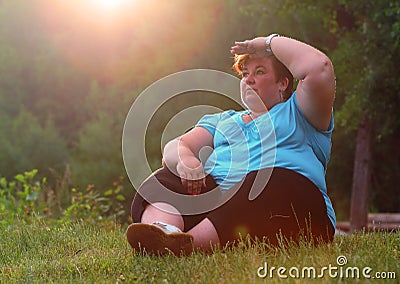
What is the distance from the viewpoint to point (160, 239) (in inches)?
122

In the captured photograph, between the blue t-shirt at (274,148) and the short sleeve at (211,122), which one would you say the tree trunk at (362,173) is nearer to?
the short sleeve at (211,122)

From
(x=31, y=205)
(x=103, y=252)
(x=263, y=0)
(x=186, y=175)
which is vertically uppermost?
(x=263, y=0)

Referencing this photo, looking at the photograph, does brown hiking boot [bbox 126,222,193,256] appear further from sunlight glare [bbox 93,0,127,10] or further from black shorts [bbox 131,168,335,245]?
sunlight glare [bbox 93,0,127,10]

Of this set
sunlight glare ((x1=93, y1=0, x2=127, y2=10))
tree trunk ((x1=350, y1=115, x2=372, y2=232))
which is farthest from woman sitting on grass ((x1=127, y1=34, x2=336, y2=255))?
sunlight glare ((x1=93, y1=0, x2=127, y2=10))

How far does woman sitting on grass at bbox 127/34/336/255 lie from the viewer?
313cm

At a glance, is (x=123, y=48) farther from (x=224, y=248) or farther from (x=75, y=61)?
(x=224, y=248)

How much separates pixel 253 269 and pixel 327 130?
40.6 inches

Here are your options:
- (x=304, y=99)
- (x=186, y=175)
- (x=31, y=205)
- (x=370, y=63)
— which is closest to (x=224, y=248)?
(x=186, y=175)

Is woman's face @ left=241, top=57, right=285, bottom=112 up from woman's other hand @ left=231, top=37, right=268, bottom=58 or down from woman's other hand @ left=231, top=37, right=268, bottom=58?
down

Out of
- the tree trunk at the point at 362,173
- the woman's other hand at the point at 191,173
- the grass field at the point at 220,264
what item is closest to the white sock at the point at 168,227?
the grass field at the point at 220,264

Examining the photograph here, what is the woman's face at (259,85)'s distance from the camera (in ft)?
11.4

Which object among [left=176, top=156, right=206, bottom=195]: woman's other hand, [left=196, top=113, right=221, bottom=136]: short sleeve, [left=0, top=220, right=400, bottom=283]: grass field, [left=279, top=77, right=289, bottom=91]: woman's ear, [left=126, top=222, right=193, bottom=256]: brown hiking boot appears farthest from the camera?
[left=196, top=113, right=221, bottom=136]: short sleeve

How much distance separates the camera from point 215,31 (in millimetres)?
15328

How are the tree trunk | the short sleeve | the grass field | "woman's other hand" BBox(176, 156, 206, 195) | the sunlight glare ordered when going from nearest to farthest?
the grass field, "woman's other hand" BBox(176, 156, 206, 195), the short sleeve, the tree trunk, the sunlight glare
